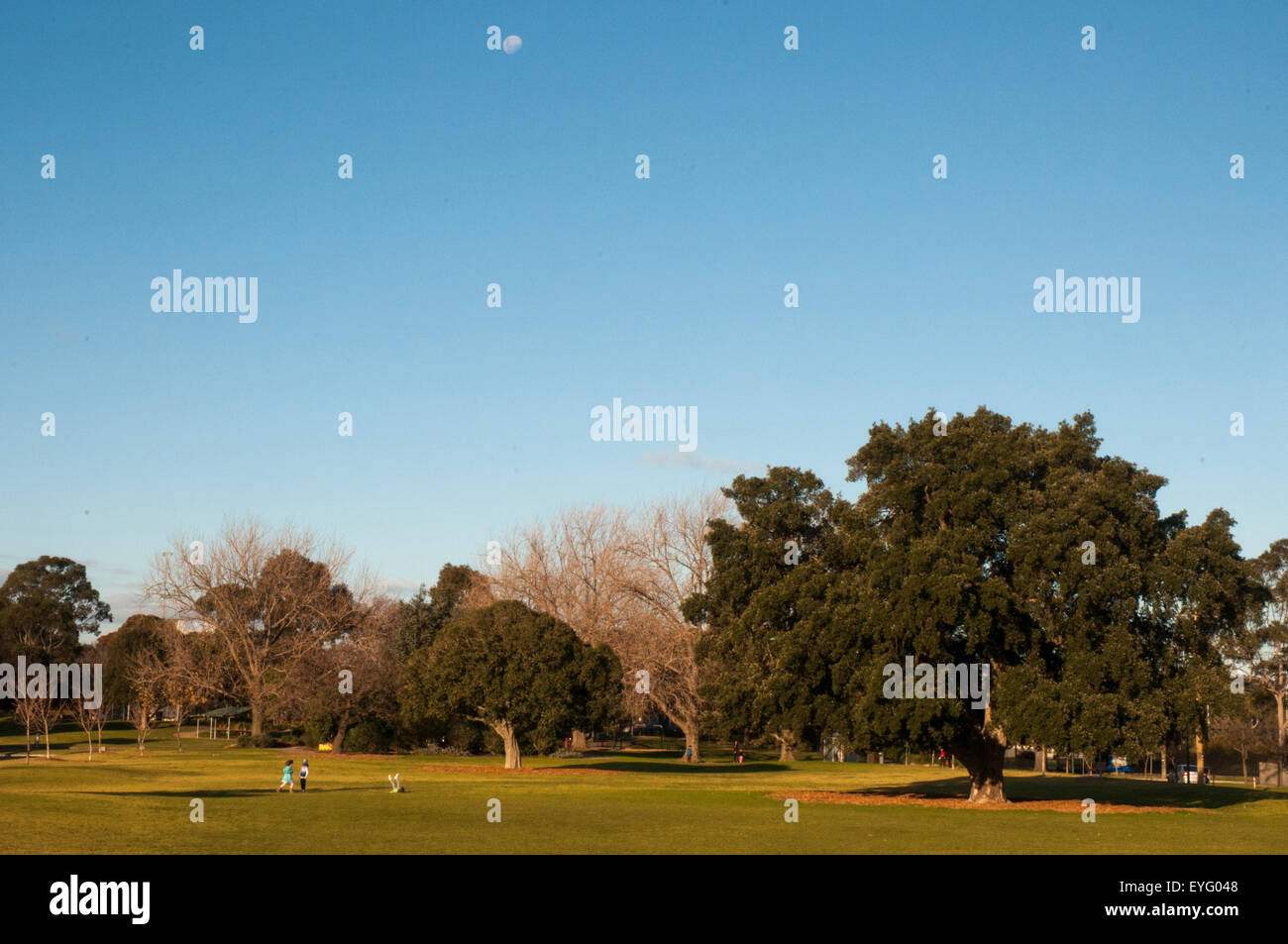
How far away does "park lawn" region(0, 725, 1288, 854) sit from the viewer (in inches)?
990

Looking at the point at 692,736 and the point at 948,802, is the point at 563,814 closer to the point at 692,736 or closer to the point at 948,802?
the point at 948,802

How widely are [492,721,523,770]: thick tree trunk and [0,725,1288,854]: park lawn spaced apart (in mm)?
1370

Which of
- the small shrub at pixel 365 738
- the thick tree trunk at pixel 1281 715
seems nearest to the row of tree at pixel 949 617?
the small shrub at pixel 365 738

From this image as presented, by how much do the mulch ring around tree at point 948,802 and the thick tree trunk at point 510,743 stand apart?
70.2 feet

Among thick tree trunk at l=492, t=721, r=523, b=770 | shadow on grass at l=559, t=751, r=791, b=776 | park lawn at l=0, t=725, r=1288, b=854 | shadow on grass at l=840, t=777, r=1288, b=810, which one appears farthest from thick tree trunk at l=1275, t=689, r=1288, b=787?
thick tree trunk at l=492, t=721, r=523, b=770

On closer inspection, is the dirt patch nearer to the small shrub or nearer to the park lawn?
the park lawn

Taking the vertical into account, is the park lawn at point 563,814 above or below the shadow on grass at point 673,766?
above

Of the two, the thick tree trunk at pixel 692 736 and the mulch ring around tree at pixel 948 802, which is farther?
the thick tree trunk at pixel 692 736

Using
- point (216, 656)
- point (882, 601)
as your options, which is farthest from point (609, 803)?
point (216, 656)

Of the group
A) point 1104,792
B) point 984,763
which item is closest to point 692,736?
point 1104,792

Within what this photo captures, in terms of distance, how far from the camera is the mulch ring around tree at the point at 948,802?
39.9 meters

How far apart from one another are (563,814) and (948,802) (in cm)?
1569

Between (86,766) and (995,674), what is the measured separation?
44148 mm

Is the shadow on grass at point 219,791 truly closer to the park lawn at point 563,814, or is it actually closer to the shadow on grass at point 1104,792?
the park lawn at point 563,814
